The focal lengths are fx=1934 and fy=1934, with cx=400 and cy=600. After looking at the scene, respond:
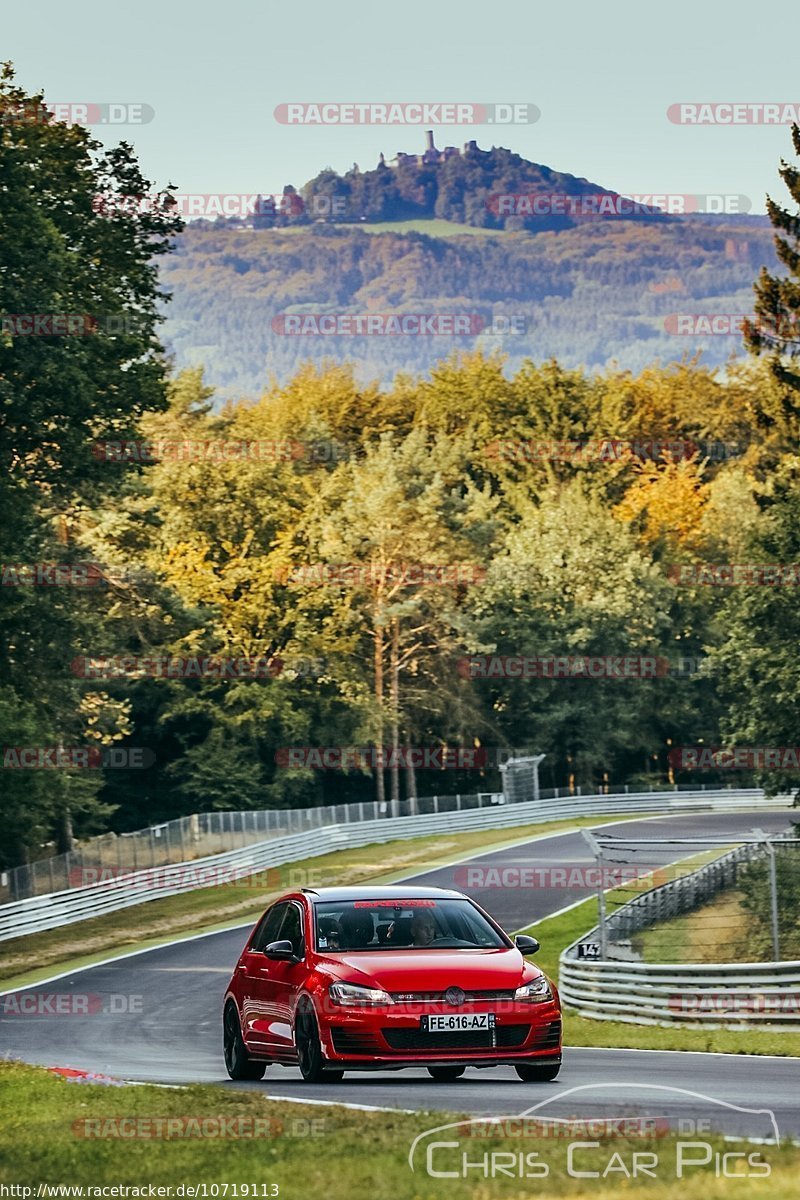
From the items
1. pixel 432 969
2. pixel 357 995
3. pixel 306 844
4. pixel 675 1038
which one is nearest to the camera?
pixel 357 995

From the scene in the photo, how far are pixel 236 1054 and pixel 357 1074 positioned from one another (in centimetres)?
103

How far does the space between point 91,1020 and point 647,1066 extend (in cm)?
1329

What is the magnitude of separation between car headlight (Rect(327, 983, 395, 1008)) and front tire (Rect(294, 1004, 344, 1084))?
30 cm

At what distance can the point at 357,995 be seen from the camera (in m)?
14.0

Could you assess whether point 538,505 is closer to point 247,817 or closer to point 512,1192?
point 247,817

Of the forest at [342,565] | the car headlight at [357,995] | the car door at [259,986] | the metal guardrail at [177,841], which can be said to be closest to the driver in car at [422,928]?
the car headlight at [357,995]

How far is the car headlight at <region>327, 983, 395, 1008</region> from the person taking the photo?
1396 cm

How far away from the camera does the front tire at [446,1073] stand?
1520 centimetres

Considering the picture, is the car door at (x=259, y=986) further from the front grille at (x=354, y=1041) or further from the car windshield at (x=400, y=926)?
the front grille at (x=354, y=1041)

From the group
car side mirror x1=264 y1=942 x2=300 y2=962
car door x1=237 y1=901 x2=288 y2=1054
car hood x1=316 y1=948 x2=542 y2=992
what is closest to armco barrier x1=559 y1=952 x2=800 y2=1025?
car door x1=237 y1=901 x2=288 y2=1054

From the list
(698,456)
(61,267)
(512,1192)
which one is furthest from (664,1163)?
(698,456)

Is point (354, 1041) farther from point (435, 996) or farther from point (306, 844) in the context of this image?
point (306, 844)

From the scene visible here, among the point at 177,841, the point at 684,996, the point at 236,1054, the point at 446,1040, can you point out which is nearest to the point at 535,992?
the point at 446,1040

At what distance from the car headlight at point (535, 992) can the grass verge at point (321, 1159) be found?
1.13 metres
